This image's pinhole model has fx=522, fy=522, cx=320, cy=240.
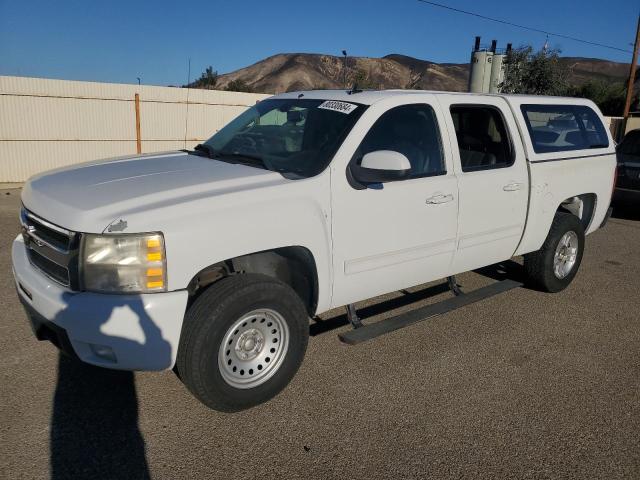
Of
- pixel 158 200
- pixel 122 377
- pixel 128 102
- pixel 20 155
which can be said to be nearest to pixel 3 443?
pixel 122 377

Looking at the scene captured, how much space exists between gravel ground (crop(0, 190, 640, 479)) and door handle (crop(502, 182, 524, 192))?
1.24 meters

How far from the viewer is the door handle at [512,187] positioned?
4.48 m

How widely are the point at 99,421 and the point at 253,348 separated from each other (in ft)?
3.21

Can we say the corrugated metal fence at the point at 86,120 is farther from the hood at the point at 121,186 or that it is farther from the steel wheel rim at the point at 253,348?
the steel wheel rim at the point at 253,348

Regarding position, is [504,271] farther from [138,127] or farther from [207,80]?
[207,80]

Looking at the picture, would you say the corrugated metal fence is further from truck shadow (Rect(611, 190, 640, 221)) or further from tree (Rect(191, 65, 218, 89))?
tree (Rect(191, 65, 218, 89))

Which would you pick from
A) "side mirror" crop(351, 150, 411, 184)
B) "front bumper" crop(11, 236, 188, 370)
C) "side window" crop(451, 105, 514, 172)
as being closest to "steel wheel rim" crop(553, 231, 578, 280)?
"side window" crop(451, 105, 514, 172)

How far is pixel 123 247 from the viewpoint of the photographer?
2.69 meters

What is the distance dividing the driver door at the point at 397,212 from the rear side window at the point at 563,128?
4.44 ft

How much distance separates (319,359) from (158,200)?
179cm

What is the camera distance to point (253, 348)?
10.6ft

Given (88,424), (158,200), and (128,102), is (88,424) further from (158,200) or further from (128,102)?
(128,102)

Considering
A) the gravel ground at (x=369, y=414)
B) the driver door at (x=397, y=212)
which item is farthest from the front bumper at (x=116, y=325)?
the driver door at (x=397, y=212)

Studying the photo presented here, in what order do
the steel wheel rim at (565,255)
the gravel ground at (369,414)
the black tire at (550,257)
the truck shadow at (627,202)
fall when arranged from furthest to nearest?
1. the truck shadow at (627,202)
2. the steel wheel rim at (565,255)
3. the black tire at (550,257)
4. the gravel ground at (369,414)
